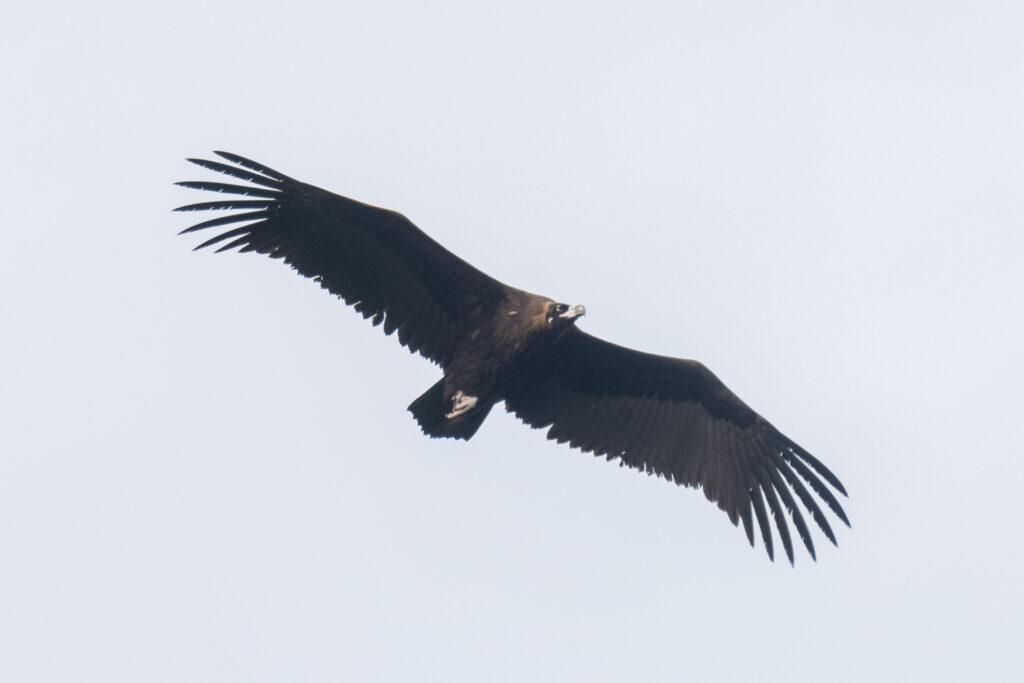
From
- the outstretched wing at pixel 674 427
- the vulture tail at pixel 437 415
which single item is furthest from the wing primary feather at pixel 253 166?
the outstretched wing at pixel 674 427

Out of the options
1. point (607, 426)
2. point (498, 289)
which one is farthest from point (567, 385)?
point (498, 289)

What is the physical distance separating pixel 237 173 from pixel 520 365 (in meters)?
3.15

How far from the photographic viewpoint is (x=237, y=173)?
13.0 meters

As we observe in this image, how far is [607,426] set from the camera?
48.8 feet

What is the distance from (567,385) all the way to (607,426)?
1.97 feet

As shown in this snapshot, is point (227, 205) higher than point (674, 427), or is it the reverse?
point (674, 427)

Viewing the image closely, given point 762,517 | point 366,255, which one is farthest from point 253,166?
point 762,517

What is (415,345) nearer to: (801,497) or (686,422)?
(686,422)

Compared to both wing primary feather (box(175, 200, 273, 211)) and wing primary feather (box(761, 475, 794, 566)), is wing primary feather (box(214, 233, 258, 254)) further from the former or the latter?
wing primary feather (box(761, 475, 794, 566))

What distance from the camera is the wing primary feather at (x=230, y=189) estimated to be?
1291 centimetres

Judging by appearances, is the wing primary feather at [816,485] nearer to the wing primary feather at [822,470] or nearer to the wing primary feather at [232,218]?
the wing primary feather at [822,470]

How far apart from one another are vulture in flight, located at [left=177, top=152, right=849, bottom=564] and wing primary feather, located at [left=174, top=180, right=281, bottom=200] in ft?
0.04

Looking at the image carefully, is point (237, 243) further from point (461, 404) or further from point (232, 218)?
point (461, 404)

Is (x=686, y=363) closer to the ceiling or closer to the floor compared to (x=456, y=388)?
closer to the ceiling
